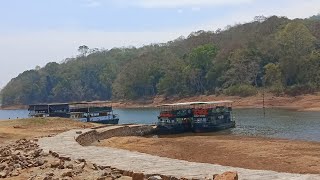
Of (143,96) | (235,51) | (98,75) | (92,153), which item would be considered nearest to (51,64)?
(98,75)

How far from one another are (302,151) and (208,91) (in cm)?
7739

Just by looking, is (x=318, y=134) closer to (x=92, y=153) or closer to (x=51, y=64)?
(x=92, y=153)

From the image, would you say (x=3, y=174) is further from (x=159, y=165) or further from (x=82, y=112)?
(x=82, y=112)

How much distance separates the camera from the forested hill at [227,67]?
87.7 m

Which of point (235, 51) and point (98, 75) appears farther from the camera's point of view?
point (98, 75)

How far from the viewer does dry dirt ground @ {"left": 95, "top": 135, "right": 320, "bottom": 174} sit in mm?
22836

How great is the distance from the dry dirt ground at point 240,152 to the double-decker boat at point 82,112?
22077mm

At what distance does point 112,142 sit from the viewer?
116 ft

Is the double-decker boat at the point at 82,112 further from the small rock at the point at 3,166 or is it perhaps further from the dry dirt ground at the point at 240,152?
the small rock at the point at 3,166

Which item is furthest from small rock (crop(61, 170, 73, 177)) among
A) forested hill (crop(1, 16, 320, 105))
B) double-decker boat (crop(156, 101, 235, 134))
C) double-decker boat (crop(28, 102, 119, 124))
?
forested hill (crop(1, 16, 320, 105))

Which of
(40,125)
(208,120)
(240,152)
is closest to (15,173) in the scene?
(240,152)

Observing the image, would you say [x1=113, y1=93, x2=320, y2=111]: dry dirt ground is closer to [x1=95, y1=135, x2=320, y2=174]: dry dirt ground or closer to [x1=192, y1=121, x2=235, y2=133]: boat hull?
[x1=192, y1=121, x2=235, y2=133]: boat hull

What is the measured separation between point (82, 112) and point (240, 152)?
33570 millimetres

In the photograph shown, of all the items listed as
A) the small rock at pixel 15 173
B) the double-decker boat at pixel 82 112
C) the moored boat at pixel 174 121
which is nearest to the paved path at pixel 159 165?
the small rock at pixel 15 173
